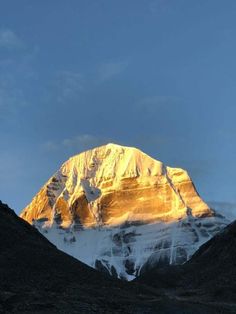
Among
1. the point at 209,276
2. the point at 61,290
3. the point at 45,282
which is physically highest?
the point at 209,276

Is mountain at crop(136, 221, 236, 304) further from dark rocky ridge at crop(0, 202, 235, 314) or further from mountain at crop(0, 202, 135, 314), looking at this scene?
mountain at crop(0, 202, 135, 314)

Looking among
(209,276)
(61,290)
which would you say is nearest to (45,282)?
(61,290)

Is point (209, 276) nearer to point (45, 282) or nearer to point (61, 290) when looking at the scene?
point (45, 282)

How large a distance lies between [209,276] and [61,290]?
34259mm

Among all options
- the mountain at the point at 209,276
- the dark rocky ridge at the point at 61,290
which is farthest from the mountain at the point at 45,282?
the mountain at the point at 209,276

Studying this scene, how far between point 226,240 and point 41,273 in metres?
46.8

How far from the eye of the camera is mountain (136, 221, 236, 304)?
3598 inches

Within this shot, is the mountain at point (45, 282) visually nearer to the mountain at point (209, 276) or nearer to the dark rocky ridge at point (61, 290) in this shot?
the dark rocky ridge at point (61, 290)

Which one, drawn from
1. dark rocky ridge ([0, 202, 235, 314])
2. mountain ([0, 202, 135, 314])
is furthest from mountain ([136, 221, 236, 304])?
mountain ([0, 202, 135, 314])

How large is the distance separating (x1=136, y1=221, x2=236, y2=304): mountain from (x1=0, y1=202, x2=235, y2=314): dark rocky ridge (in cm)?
365

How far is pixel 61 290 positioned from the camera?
243 ft

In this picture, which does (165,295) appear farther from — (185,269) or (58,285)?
(185,269)

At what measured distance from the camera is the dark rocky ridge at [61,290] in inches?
2665

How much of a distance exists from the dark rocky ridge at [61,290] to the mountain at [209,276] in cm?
365
